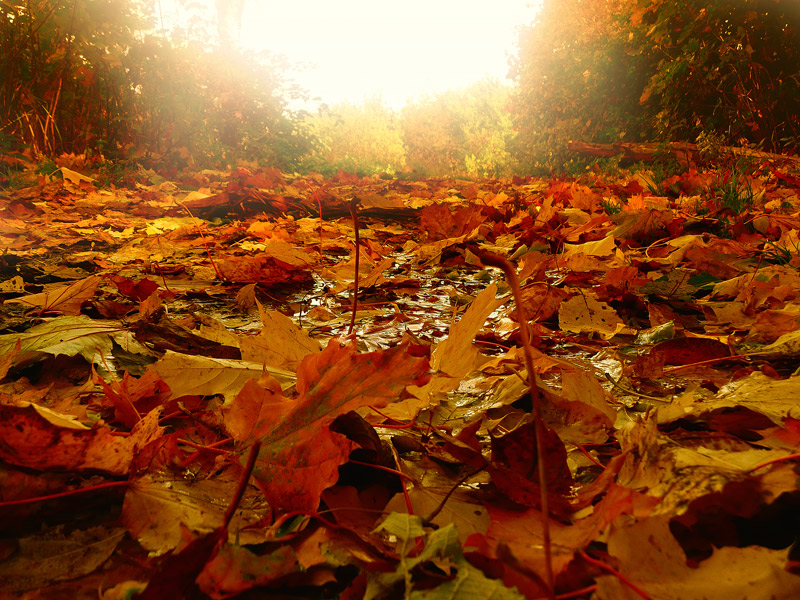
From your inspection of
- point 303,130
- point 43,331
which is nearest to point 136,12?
point 303,130

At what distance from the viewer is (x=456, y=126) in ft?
65.1

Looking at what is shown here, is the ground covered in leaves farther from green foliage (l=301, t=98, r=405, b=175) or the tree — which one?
green foliage (l=301, t=98, r=405, b=175)

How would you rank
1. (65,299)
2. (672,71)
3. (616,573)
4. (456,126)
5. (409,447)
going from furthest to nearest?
(456,126) → (672,71) → (65,299) → (409,447) → (616,573)

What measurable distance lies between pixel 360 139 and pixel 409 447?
57.4 ft

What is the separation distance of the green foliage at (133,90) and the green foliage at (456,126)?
21.7 ft

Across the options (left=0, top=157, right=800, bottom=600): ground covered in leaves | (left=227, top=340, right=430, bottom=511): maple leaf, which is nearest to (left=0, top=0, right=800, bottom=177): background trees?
(left=0, top=157, right=800, bottom=600): ground covered in leaves

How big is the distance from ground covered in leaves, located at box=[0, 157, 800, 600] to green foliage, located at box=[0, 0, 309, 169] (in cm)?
504

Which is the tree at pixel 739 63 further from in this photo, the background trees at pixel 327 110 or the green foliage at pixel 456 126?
the green foliage at pixel 456 126

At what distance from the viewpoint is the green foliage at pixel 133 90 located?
4969 millimetres

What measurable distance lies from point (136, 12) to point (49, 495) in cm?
930

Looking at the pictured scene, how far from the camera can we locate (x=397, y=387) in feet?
1.61

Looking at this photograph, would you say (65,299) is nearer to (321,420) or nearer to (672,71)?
(321,420)

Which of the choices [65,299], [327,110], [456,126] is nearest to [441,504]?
[65,299]

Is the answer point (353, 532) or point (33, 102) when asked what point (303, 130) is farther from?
point (353, 532)
